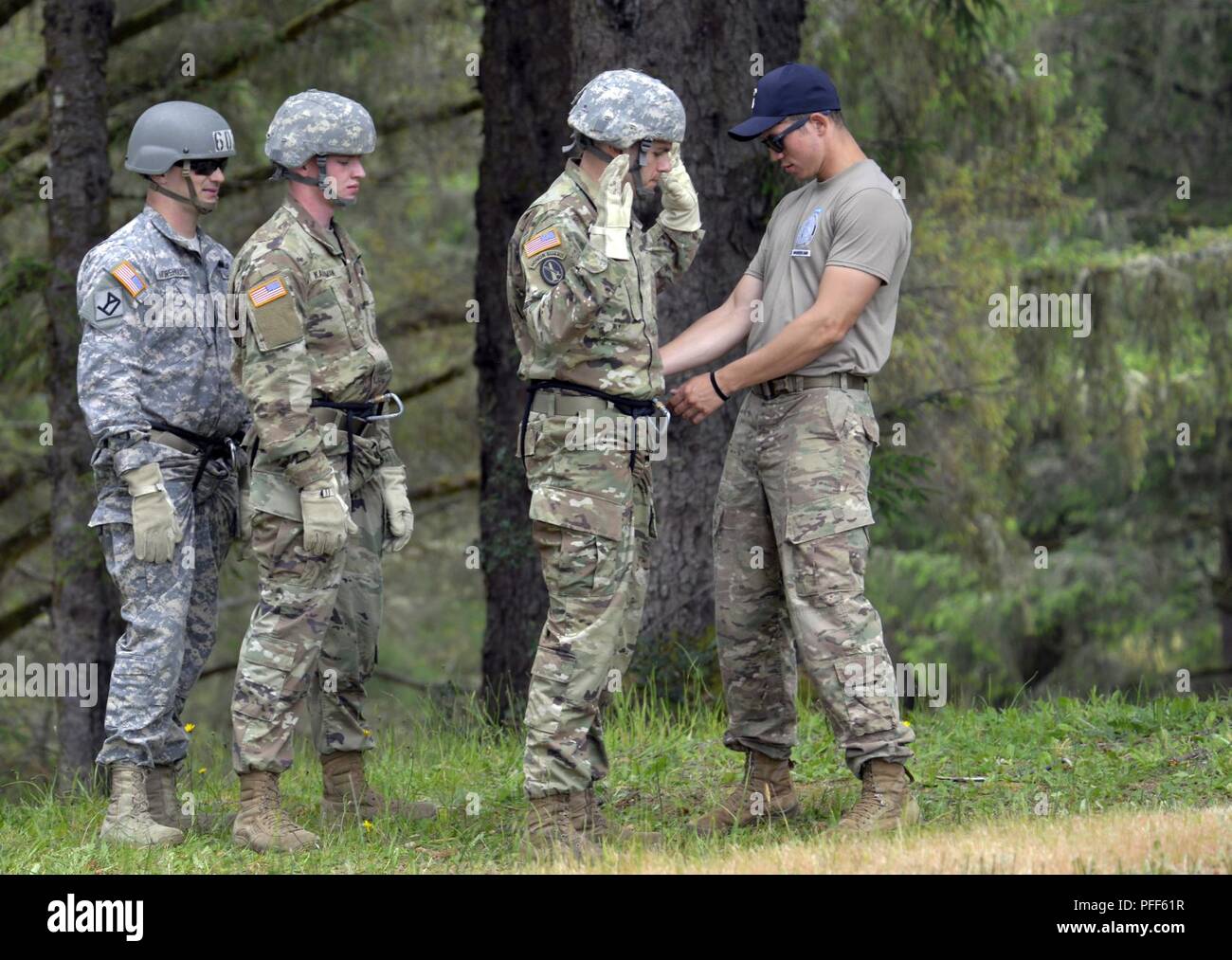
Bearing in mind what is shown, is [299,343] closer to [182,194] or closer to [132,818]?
[182,194]

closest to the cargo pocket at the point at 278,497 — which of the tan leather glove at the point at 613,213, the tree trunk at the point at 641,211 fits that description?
the tan leather glove at the point at 613,213

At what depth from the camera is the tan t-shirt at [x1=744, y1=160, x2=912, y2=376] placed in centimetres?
582

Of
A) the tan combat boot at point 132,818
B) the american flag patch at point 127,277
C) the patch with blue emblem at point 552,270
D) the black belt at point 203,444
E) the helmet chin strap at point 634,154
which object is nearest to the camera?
the patch with blue emblem at point 552,270

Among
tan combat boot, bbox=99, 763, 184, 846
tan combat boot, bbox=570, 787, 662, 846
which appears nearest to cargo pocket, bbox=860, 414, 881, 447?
tan combat boot, bbox=570, 787, 662, 846

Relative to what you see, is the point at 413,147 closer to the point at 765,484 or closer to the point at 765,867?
the point at 765,484

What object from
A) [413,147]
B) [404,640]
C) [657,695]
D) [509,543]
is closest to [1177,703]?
[657,695]

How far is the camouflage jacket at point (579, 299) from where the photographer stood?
545 cm

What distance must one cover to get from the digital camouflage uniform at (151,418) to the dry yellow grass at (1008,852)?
1.91 m

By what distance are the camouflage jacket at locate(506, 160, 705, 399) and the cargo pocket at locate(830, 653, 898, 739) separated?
47.5 inches

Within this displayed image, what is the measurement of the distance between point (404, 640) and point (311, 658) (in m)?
17.7

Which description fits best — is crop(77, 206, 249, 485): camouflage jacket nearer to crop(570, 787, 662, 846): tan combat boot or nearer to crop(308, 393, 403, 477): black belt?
crop(308, 393, 403, 477): black belt

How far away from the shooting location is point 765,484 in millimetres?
5977

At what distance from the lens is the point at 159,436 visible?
621cm

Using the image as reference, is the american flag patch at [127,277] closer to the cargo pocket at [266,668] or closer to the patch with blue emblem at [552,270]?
the cargo pocket at [266,668]
